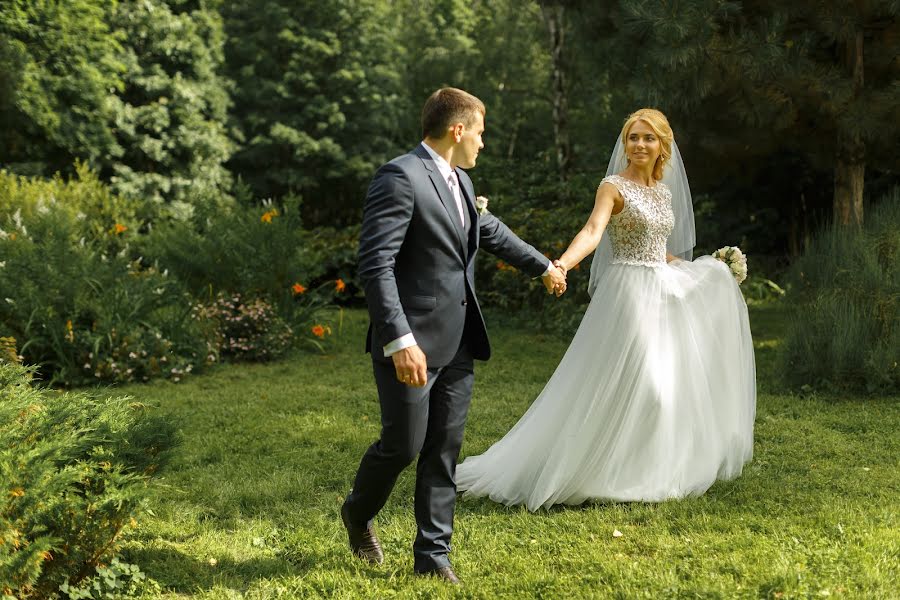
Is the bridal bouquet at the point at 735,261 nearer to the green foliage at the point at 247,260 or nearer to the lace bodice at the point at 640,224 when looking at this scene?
the lace bodice at the point at 640,224

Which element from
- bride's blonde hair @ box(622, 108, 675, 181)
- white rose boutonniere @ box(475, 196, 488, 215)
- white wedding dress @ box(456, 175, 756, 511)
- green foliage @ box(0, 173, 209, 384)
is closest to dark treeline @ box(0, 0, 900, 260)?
green foliage @ box(0, 173, 209, 384)

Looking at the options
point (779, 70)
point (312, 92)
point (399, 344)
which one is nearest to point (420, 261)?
point (399, 344)

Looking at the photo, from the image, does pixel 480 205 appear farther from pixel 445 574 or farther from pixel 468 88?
pixel 468 88

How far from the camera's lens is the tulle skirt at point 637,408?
14.9ft

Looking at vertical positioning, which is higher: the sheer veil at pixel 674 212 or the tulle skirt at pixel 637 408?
the sheer veil at pixel 674 212

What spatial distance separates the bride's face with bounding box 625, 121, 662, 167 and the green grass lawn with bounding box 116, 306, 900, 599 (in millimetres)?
1884

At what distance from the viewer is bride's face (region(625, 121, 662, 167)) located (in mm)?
4738

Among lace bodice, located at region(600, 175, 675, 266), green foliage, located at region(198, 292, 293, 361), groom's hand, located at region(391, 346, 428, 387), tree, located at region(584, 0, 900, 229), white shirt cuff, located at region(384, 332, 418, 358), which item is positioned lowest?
green foliage, located at region(198, 292, 293, 361)

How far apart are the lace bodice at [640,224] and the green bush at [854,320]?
285 centimetres

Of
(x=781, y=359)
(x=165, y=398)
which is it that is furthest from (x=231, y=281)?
(x=781, y=359)

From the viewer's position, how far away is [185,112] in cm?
1808

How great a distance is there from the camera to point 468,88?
82.6 feet

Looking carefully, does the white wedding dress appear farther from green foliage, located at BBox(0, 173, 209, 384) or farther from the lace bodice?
green foliage, located at BBox(0, 173, 209, 384)

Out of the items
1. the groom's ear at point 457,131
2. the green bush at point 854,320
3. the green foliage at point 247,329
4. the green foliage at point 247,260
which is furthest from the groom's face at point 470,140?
the green foliage at point 247,260
